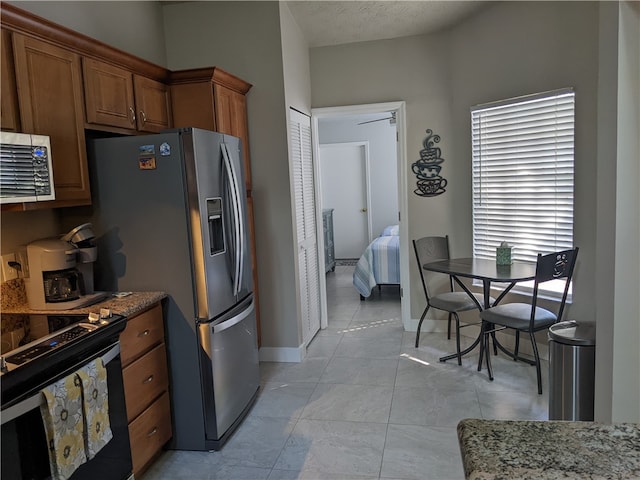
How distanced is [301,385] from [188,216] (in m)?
1.62

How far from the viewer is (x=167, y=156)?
8.27ft

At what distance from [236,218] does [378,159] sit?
18.8 ft

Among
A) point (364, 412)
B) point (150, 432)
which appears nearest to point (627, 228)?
point (364, 412)

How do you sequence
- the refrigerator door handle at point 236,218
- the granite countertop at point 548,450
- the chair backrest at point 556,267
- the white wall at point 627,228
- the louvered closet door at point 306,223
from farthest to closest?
the louvered closet door at point 306,223 → the chair backrest at point 556,267 → the refrigerator door handle at point 236,218 → the white wall at point 627,228 → the granite countertop at point 548,450

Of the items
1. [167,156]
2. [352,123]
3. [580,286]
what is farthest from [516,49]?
[352,123]

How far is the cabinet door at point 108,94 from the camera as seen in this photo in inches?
100.0

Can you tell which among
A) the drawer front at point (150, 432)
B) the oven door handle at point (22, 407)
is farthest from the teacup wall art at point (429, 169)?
the oven door handle at point (22, 407)

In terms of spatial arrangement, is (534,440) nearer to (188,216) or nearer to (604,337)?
(604,337)

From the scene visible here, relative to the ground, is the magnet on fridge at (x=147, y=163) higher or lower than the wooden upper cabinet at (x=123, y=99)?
lower

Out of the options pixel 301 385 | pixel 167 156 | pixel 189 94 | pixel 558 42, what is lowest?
pixel 301 385

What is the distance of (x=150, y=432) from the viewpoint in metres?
2.48

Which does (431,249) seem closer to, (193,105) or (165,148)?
(193,105)

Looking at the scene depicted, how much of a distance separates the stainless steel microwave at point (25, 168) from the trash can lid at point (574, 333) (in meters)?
2.46

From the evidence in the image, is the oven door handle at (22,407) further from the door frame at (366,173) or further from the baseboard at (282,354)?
the door frame at (366,173)
